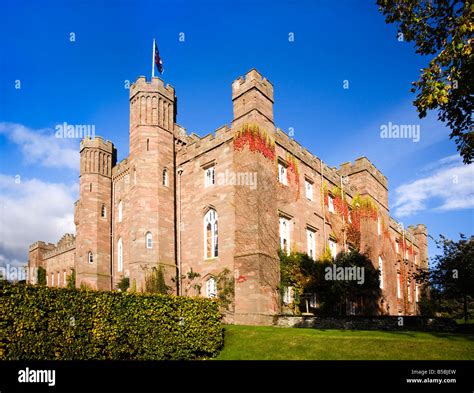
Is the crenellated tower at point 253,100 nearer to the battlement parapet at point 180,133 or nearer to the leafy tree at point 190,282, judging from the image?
the battlement parapet at point 180,133

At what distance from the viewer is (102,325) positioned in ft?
38.9

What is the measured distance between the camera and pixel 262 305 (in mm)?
20266

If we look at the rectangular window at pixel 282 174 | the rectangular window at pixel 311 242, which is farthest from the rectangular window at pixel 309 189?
the rectangular window at pixel 282 174

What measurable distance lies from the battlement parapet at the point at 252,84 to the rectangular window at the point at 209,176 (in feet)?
15.1

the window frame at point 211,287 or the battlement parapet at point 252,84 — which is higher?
the battlement parapet at point 252,84

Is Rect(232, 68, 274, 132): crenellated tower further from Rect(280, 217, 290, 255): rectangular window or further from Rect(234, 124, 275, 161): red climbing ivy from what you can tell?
Rect(280, 217, 290, 255): rectangular window

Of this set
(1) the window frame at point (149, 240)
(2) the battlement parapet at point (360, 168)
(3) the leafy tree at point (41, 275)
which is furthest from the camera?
(3) the leafy tree at point (41, 275)

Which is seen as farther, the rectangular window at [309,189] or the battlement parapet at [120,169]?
the battlement parapet at [120,169]

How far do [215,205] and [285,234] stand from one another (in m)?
4.70

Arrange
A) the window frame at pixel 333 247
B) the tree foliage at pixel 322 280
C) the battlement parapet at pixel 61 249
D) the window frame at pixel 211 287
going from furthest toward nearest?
the battlement parapet at pixel 61 249 → the window frame at pixel 333 247 → the window frame at pixel 211 287 → the tree foliage at pixel 322 280

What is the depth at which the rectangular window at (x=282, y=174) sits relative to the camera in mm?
25413

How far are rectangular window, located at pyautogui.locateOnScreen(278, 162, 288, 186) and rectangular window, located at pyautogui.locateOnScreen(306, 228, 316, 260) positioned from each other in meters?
4.08
